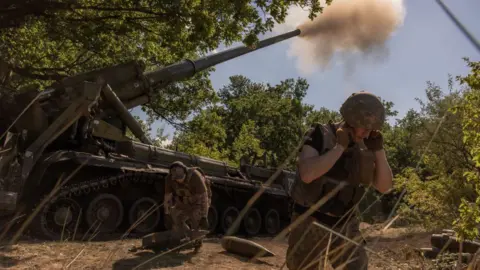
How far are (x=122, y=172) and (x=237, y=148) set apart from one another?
24.7 meters

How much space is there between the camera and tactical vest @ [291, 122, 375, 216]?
3160mm

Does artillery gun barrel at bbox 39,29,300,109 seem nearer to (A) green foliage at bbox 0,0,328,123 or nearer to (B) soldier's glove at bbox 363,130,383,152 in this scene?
(A) green foliage at bbox 0,0,328,123

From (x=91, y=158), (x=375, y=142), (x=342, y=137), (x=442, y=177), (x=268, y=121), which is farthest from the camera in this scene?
(x=268, y=121)

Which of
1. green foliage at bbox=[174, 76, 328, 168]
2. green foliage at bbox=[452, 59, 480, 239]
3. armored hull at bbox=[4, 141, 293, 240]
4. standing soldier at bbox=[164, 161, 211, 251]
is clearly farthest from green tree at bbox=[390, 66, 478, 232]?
green foliage at bbox=[174, 76, 328, 168]

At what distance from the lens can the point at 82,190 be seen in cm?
1111

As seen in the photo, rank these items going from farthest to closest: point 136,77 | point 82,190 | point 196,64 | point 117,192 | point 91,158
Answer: point 196,64, point 136,77, point 117,192, point 91,158, point 82,190

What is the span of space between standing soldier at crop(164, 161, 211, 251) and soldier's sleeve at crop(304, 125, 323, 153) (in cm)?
525

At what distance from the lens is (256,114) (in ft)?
139

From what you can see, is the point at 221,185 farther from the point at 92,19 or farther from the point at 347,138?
the point at 347,138

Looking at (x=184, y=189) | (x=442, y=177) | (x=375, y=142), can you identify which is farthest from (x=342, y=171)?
(x=442, y=177)

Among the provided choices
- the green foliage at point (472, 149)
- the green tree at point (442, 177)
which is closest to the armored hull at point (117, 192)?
the green foliage at point (472, 149)

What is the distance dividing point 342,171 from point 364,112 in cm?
48

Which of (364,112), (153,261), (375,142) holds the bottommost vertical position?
(153,261)

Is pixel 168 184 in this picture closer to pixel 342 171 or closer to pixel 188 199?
pixel 188 199
